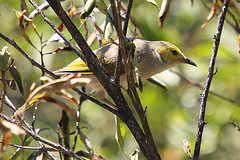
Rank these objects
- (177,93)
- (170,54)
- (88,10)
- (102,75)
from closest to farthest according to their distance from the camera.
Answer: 1. (102,75)
2. (88,10)
3. (170,54)
4. (177,93)

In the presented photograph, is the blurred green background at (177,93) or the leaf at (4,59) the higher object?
the leaf at (4,59)

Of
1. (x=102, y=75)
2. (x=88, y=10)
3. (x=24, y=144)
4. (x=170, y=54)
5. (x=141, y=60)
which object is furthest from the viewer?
(x=170, y=54)

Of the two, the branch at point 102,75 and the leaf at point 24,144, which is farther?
the leaf at point 24,144

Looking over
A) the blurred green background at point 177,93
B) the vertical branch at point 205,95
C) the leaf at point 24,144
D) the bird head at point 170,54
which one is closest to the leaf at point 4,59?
the leaf at point 24,144

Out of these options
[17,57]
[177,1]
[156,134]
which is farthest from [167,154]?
[17,57]

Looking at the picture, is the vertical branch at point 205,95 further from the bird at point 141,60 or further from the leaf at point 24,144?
the leaf at point 24,144

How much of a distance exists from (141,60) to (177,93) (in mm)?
1557

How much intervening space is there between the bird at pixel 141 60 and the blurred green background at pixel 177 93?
100 centimetres

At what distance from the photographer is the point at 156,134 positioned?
440 cm

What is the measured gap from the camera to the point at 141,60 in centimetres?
324

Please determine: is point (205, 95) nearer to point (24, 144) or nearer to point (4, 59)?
point (4, 59)

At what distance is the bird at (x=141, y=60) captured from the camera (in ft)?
9.70

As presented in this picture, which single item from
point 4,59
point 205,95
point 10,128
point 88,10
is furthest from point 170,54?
point 10,128

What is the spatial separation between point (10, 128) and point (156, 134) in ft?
10.9
